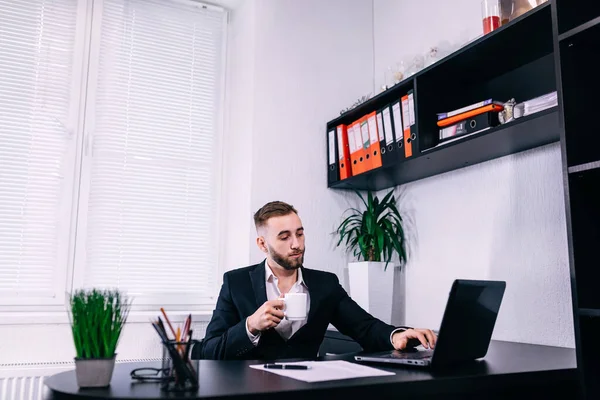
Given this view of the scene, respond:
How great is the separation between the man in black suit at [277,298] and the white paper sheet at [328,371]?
1.36 feet

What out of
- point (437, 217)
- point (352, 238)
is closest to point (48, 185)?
point (352, 238)

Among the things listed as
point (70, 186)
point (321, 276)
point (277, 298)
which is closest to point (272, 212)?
point (321, 276)

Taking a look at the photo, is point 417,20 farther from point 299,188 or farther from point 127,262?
point 127,262

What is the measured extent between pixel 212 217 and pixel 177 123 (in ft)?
1.95

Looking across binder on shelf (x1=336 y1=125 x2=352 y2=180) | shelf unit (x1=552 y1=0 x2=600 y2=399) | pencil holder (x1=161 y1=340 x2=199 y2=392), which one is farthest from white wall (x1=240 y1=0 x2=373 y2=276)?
pencil holder (x1=161 y1=340 x2=199 y2=392)

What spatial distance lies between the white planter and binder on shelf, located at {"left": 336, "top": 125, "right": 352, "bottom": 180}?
51 centimetres

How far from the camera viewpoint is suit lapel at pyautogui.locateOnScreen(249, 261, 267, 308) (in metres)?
2.03

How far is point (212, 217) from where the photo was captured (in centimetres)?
320

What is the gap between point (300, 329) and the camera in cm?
200

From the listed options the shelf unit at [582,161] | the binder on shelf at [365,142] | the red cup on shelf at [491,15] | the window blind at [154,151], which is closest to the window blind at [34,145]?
the window blind at [154,151]

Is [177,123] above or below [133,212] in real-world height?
above

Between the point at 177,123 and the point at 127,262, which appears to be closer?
the point at 127,262

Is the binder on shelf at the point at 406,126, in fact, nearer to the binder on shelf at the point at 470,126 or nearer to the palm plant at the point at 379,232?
the binder on shelf at the point at 470,126

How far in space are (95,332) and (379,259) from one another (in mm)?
1923
